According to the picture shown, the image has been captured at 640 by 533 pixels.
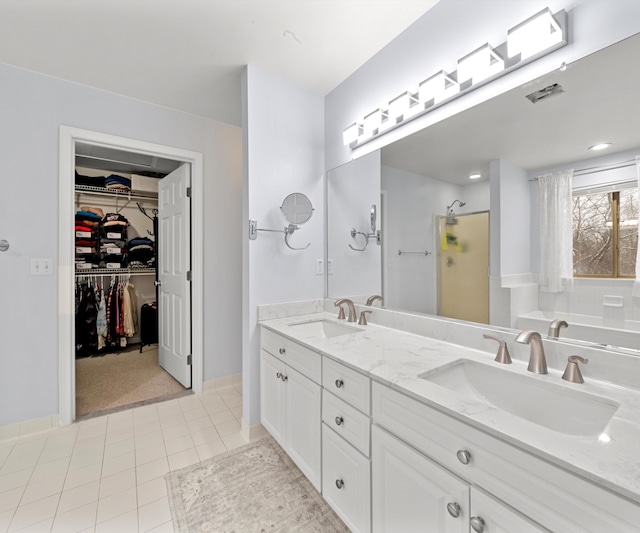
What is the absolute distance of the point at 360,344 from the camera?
1.45 meters

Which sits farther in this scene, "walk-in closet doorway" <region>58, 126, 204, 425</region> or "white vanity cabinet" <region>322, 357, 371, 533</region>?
"walk-in closet doorway" <region>58, 126, 204, 425</region>

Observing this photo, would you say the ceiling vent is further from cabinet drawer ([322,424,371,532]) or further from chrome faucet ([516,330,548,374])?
cabinet drawer ([322,424,371,532])

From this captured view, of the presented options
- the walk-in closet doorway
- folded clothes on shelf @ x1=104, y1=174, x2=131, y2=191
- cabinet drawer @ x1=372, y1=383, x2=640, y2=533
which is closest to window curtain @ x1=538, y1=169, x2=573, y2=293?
cabinet drawer @ x1=372, y1=383, x2=640, y2=533

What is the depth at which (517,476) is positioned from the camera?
679mm

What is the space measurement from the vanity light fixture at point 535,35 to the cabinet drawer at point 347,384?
1.40m

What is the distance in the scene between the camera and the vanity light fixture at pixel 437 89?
1.43 m

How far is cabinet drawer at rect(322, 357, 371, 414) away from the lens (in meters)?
1.11

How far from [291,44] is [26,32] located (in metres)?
1.48

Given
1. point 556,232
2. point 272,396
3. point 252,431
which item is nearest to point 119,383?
point 252,431

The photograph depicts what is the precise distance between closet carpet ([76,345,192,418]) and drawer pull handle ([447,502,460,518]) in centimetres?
246

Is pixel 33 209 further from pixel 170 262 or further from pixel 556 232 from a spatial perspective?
pixel 556 232

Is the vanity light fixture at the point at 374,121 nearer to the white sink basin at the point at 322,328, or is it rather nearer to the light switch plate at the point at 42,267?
the white sink basin at the point at 322,328

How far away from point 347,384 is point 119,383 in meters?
2.70

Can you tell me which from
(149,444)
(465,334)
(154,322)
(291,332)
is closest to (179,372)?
(149,444)
